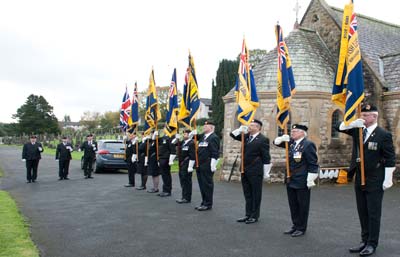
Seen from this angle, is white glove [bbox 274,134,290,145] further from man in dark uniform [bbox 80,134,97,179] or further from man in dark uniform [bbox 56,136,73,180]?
man in dark uniform [bbox 56,136,73,180]

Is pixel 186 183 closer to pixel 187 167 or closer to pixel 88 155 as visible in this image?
pixel 187 167

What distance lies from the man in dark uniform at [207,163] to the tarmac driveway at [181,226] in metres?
0.30

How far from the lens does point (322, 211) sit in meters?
8.86

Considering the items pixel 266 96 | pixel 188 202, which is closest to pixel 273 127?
pixel 266 96

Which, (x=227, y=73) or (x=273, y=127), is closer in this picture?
(x=273, y=127)

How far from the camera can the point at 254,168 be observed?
7688 millimetres

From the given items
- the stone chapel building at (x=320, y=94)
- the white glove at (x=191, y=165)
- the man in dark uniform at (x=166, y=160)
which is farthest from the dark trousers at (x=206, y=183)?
the stone chapel building at (x=320, y=94)

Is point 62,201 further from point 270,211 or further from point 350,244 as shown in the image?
point 350,244

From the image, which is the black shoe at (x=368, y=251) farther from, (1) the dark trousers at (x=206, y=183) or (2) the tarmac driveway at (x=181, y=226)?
(1) the dark trousers at (x=206, y=183)

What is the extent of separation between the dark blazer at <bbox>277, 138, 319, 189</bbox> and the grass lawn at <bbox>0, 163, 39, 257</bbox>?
403 centimetres

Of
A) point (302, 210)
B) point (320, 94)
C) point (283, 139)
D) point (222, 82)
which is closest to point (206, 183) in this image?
point (283, 139)

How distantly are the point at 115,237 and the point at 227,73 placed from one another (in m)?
32.1

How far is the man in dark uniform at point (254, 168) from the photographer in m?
7.59

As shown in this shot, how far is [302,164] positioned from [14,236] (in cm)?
468
